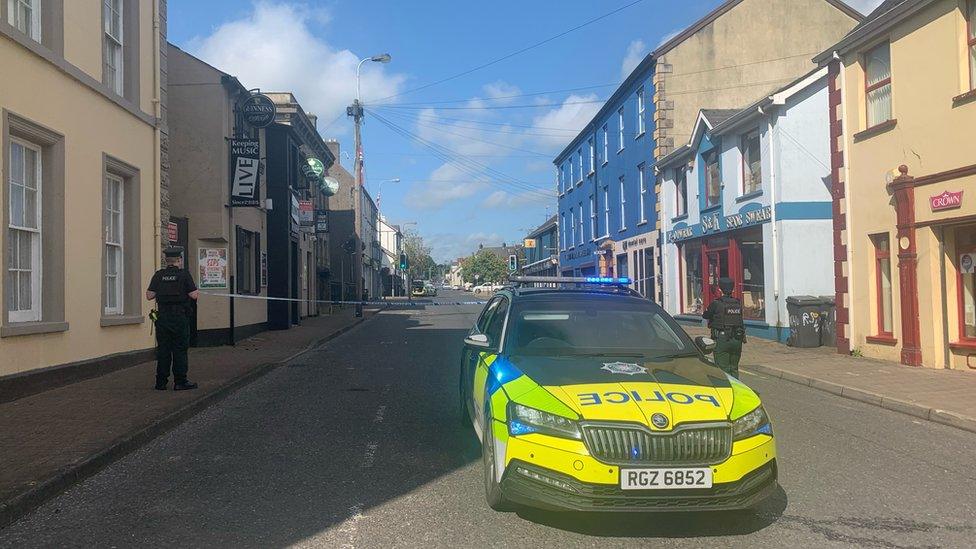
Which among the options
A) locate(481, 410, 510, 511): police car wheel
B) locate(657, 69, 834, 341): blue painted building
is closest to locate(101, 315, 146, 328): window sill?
locate(481, 410, 510, 511): police car wheel

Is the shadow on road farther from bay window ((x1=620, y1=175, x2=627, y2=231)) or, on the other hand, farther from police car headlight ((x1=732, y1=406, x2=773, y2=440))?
bay window ((x1=620, y1=175, x2=627, y2=231))

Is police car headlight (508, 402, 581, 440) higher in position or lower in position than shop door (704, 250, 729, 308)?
lower

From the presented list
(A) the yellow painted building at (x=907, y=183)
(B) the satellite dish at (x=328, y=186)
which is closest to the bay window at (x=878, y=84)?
(A) the yellow painted building at (x=907, y=183)

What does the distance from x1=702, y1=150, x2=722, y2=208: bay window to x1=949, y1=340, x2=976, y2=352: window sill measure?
9.67 metres

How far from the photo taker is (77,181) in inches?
401

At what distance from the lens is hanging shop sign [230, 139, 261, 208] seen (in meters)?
16.9

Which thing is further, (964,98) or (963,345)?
(963,345)

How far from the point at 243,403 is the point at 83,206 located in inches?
160

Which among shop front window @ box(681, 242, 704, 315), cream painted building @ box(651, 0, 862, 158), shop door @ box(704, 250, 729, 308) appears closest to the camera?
shop door @ box(704, 250, 729, 308)

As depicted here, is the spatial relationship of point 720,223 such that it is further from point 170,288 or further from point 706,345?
point 170,288

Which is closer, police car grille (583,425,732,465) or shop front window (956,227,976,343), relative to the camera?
police car grille (583,425,732,465)

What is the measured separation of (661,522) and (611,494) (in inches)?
31.5

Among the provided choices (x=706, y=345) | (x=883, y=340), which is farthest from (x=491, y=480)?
(x=883, y=340)

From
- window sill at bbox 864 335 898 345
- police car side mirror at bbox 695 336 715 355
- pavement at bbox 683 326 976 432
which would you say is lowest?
pavement at bbox 683 326 976 432
